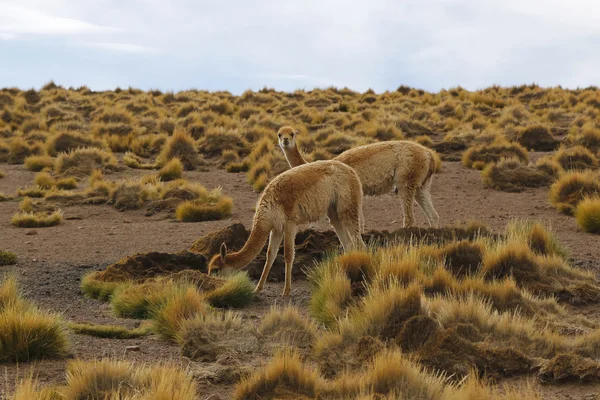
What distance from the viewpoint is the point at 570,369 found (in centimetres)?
603

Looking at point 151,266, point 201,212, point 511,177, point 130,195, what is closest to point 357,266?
point 151,266

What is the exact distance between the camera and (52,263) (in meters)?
12.1

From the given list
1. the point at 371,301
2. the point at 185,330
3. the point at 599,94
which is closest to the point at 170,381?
the point at 185,330

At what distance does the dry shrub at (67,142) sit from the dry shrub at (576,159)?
1477 cm

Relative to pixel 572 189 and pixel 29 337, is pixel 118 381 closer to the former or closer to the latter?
pixel 29 337

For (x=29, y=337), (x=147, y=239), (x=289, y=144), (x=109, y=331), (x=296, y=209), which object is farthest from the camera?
(x=147, y=239)

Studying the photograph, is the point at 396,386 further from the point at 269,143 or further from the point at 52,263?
the point at 269,143

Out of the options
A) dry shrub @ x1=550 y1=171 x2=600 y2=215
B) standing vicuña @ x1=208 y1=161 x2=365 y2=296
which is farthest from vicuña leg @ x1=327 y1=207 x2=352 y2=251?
Answer: dry shrub @ x1=550 y1=171 x2=600 y2=215

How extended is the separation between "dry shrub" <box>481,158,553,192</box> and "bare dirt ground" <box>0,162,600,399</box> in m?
0.33

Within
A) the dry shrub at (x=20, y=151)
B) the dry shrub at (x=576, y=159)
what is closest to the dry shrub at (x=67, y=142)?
the dry shrub at (x=20, y=151)

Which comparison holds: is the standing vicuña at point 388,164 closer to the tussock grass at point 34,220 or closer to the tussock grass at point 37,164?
the tussock grass at point 34,220

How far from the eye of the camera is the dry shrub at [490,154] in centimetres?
2189

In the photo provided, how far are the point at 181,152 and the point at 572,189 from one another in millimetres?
12114

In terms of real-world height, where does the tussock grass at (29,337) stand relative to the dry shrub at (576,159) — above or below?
below
